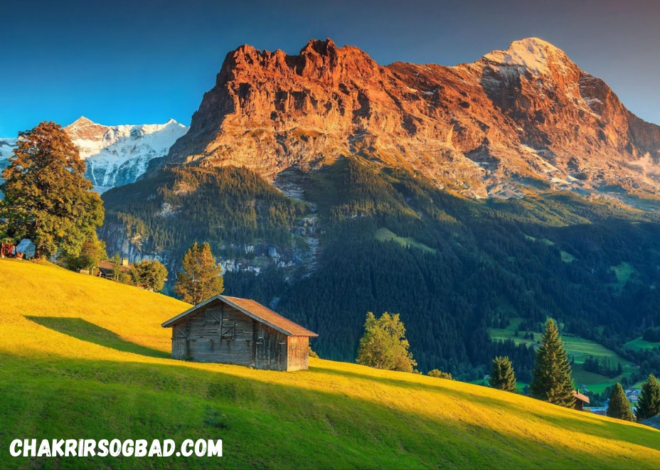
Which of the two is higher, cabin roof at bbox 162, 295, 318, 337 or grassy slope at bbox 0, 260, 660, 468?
cabin roof at bbox 162, 295, 318, 337

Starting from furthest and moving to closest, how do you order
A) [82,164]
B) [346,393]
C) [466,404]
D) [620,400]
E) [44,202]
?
[620,400]
[82,164]
[44,202]
[466,404]
[346,393]

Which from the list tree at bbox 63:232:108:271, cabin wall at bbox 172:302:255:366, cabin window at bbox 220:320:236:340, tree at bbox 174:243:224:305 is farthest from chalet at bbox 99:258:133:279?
cabin window at bbox 220:320:236:340

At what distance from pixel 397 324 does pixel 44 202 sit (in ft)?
224

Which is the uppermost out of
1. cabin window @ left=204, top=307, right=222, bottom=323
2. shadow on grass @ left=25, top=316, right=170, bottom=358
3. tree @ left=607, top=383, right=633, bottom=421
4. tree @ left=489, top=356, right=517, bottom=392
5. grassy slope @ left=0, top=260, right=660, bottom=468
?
cabin window @ left=204, top=307, right=222, bottom=323

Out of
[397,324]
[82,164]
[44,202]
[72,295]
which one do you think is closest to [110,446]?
[72,295]

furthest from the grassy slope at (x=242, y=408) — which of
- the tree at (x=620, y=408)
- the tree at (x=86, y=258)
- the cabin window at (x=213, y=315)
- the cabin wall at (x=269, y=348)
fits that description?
the tree at (x=620, y=408)

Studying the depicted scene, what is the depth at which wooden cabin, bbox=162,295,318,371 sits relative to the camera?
5309 cm

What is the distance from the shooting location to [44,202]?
7188cm

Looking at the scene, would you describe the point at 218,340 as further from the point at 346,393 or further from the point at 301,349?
the point at 346,393

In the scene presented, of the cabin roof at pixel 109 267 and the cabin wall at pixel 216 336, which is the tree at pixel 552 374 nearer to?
the cabin wall at pixel 216 336

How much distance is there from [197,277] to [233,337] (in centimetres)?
5978

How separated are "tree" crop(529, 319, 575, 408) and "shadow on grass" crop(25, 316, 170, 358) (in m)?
78.4

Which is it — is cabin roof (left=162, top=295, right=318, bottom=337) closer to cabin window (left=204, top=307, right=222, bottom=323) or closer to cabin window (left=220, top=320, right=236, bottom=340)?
cabin window (left=204, top=307, right=222, bottom=323)

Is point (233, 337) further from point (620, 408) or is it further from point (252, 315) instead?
point (620, 408)
